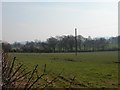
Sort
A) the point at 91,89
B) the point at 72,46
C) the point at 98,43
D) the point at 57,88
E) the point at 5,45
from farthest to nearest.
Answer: the point at 98,43 → the point at 72,46 → the point at 91,89 → the point at 57,88 → the point at 5,45

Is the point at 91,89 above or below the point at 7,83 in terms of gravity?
below

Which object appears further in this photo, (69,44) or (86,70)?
(69,44)

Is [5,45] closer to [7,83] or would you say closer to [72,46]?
[7,83]

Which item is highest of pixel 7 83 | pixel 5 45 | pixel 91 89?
pixel 5 45

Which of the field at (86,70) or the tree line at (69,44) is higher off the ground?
the tree line at (69,44)

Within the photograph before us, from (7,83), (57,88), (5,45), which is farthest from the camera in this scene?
(57,88)

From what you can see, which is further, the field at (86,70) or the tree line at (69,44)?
the tree line at (69,44)

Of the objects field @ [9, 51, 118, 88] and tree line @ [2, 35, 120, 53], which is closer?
field @ [9, 51, 118, 88]

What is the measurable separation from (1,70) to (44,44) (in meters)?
138

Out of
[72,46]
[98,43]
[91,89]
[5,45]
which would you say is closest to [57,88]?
[91,89]

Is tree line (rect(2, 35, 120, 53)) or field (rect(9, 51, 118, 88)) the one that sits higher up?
tree line (rect(2, 35, 120, 53))

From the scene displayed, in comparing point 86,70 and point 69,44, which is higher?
point 69,44

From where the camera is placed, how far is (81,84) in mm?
22906

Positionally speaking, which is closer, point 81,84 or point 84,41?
point 81,84
